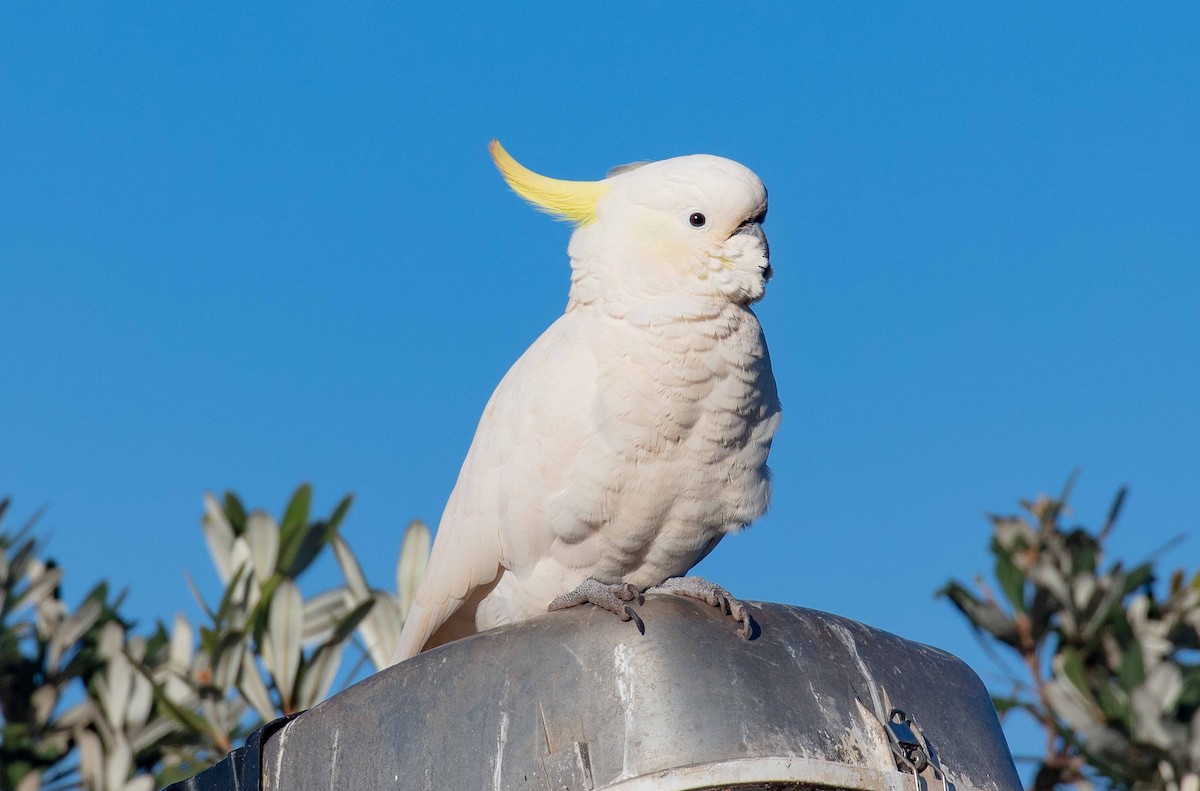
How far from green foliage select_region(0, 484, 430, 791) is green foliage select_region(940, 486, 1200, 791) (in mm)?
2803

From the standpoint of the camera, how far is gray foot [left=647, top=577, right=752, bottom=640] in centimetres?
235

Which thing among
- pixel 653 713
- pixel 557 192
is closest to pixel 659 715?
pixel 653 713

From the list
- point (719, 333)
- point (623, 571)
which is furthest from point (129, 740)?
point (719, 333)

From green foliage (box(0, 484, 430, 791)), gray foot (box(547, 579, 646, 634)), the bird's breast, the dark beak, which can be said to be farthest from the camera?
green foliage (box(0, 484, 430, 791))

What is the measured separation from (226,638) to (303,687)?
36 cm

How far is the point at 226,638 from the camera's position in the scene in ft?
18.0

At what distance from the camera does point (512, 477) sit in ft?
10.7

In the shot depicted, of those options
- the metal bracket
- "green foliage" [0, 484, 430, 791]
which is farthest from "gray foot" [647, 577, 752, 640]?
"green foliage" [0, 484, 430, 791]

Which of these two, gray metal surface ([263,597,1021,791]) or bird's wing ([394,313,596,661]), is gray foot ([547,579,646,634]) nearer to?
gray metal surface ([263,597,1021,791])

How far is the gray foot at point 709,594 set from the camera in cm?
235

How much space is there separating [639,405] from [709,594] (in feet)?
1.78

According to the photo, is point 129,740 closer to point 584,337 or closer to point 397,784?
point 584,337

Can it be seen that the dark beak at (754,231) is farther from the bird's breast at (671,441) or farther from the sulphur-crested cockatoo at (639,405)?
the bird's breast at (671,441)

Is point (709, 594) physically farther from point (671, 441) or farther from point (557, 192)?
point (557, 192)
